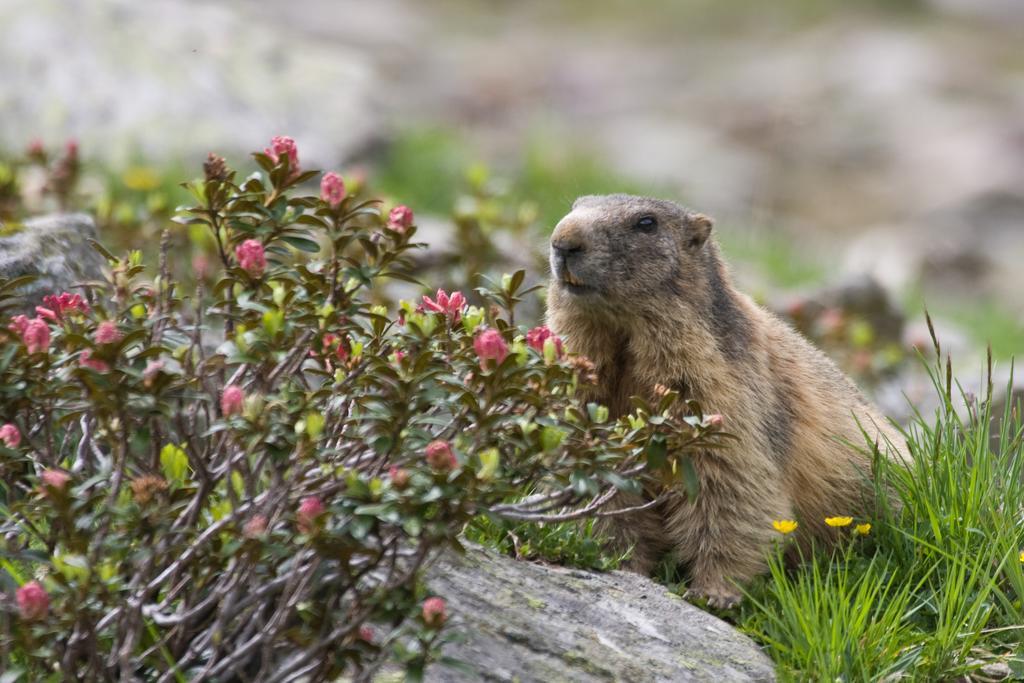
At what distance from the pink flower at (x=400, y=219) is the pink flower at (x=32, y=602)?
1436mm

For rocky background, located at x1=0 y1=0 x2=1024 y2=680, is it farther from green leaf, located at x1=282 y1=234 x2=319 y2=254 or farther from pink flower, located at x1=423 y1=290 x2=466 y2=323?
green leaf, located at x1=282 y1=234 x2=319 y2=254

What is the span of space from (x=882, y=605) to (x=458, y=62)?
25.6 meters

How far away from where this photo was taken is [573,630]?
400 cm

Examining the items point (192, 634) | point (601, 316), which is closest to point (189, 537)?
point (192, 634)

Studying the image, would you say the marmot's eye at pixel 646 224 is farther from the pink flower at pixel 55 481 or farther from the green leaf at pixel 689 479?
the pink flower at pixel 55 481

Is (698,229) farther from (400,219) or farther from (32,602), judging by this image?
(32,602)

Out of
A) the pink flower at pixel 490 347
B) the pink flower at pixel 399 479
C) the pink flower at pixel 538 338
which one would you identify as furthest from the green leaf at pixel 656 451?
the pink flower at pixel 399 479

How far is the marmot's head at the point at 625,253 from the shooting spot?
16.0 feet

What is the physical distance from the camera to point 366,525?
3232 mm

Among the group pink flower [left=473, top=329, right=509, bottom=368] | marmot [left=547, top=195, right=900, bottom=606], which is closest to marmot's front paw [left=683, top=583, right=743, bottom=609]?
marmot [left=547, top=195, right=900, bottom=606]

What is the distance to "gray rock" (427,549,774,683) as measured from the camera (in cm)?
375

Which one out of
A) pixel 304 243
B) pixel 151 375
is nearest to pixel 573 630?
pixel 304 243

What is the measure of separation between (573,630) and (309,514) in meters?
1.17

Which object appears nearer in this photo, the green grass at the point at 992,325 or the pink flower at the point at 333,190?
the pink flower at the point at 333,190
